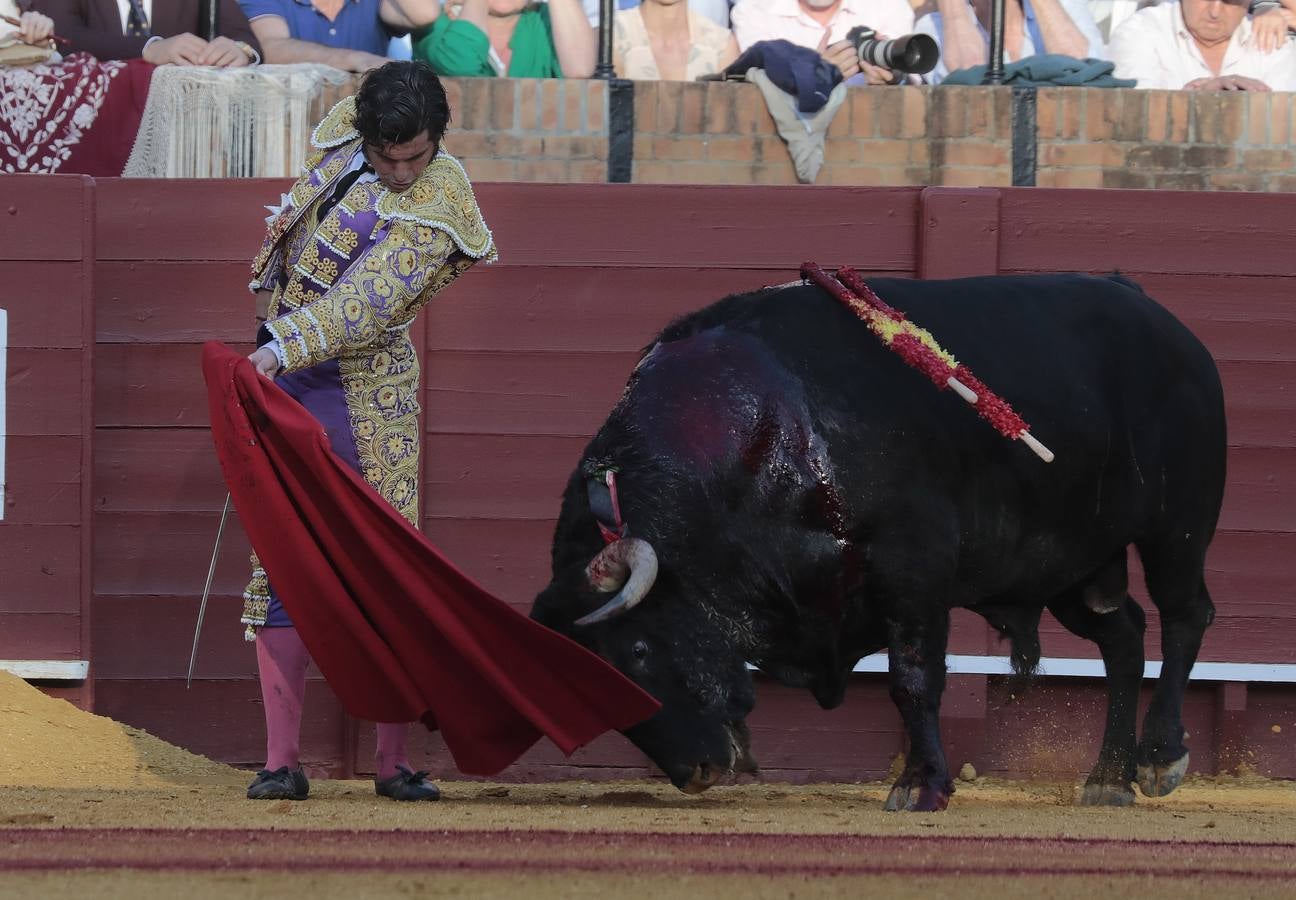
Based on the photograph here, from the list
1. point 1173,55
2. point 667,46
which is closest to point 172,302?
point 667,46

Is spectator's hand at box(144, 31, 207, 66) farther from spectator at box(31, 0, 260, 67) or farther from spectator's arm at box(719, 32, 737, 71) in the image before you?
spectator's arm at box(719, 32, 737, 71)

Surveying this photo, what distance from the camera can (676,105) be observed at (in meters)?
6.61

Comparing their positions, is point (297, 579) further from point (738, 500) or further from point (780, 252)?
point (780, 252)

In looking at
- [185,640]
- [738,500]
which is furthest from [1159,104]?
[185,640]

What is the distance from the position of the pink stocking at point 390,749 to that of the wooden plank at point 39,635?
156 cm

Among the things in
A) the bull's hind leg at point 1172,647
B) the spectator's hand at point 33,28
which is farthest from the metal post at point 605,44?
the bull's hind leg at point 1172,647

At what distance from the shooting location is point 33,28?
6406 millimetres

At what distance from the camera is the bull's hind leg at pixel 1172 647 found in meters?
4.75

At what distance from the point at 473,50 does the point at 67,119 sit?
138 centimetres

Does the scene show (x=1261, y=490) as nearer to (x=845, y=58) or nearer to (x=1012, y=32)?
(x=845, y=58)

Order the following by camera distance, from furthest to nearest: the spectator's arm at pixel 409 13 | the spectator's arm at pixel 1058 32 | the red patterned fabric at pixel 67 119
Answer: the spectator's arm at pixel 1058 32 → the spectator's arm at pixel 409 13 → the red patterned fabric at pixel 67 119

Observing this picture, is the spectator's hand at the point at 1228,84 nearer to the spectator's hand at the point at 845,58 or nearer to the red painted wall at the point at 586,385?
the spectator's hand at the point at 845,58

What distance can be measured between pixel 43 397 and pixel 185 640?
819mm

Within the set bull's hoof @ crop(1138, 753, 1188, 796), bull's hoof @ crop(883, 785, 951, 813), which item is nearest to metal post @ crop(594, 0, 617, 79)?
bull's hoof @ crop(1138, 753, 1188, 796)
